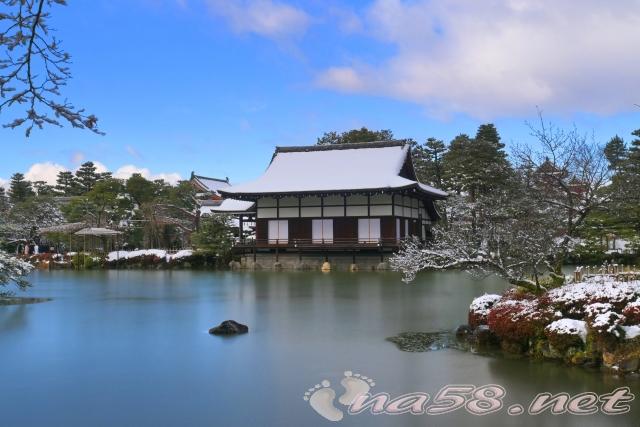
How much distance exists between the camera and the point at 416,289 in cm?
1605

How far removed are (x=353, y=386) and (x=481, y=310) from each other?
3353 millimetres

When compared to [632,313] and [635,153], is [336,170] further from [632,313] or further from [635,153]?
[632,313]

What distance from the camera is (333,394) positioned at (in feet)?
19.7

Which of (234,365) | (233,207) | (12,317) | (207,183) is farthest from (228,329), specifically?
(207,183)

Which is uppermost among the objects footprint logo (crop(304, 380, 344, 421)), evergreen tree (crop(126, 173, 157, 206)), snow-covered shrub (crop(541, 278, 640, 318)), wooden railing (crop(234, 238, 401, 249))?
evergreen tree (crop(126, 173, 157, 206))

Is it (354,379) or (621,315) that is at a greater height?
(621,315)

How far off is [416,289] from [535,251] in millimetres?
6272

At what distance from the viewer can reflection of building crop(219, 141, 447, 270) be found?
26172 millimetres

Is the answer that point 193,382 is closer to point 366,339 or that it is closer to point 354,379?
point 354,379

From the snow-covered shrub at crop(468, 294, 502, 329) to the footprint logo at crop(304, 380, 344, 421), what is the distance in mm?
3276

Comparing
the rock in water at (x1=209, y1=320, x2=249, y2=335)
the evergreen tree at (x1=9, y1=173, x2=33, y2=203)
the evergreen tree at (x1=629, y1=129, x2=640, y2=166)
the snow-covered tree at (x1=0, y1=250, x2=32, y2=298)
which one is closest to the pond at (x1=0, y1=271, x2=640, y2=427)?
the rock in water at (x1=209, y1=320, x2=249, y2=335)

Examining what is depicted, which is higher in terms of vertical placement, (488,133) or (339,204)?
(488,133)

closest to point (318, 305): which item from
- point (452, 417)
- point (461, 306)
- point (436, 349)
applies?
point (461, 306)

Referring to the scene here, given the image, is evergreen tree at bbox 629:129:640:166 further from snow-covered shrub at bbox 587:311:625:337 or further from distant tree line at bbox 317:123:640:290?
snow-covered shrub at bbox 587:311:625:337
